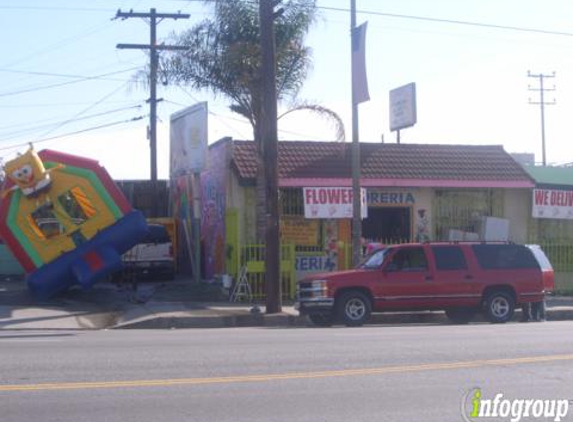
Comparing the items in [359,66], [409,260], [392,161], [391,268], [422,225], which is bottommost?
[391,268]

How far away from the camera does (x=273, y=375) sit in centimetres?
1098

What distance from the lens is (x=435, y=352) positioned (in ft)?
43.0

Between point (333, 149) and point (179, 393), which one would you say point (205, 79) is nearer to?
point (333, 149)

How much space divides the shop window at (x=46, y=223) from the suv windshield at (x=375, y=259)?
27.0ft

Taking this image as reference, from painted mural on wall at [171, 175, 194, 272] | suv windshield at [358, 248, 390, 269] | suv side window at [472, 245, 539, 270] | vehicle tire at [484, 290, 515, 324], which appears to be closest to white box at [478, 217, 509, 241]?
suv side window at [472, 245, 539, 270]

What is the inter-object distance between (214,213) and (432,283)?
10.4 meters

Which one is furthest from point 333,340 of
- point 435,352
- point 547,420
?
point 547,420

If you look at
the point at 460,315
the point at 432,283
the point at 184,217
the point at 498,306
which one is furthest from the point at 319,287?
the point at 184,217

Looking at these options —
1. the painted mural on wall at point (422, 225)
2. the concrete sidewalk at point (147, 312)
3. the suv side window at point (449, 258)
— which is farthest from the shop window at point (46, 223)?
the painted mural on wall at point (422, 225)

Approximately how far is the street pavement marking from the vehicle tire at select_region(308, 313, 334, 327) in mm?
7562

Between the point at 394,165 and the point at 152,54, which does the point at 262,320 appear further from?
the point at 152,54

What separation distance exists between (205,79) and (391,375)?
15990 mm

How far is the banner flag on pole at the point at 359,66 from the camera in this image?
2223 centimetres

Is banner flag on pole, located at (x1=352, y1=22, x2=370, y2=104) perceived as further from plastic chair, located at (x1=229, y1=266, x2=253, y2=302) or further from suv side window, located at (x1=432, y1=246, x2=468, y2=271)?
plastic chair, located at (x1=229, y1=266, x2=253, y2=302)
